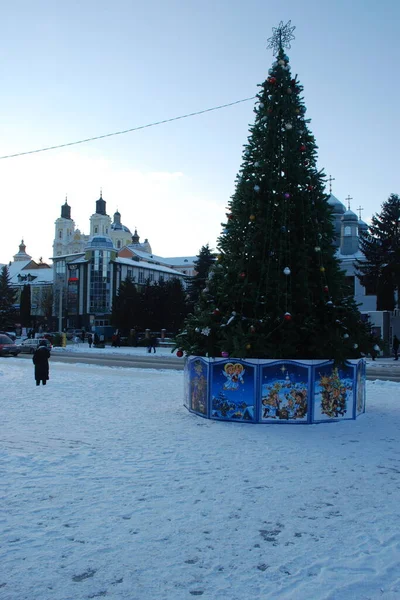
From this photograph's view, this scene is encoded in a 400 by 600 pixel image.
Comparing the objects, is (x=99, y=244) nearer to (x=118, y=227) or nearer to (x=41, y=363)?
(x=118, y=227)

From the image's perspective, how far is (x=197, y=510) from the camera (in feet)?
17.2

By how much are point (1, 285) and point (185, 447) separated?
63.5m

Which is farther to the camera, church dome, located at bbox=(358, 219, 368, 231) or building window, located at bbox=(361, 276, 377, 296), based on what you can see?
church dome, located at bbox=(358, 219, 368, 231)

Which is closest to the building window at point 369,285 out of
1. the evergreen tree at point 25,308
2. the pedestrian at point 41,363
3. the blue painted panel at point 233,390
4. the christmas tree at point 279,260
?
the pedestrian at point 41,363

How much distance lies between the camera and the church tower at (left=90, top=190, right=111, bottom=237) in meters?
122

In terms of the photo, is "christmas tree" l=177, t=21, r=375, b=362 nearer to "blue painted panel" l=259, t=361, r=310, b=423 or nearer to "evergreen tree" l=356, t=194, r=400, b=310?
"blue painted panel" l=259, t=361, r=310, b=423

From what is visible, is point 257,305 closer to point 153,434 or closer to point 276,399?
point 276,399

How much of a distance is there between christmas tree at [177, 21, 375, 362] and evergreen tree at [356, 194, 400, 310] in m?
33.3

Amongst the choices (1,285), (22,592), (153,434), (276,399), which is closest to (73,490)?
(22,592)

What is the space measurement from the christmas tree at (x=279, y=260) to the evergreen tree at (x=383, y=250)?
3332 centimetres

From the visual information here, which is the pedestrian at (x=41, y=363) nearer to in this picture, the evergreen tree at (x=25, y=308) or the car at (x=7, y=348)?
the car at (x=7, y=348)

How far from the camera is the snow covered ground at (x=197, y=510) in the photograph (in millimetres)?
3781

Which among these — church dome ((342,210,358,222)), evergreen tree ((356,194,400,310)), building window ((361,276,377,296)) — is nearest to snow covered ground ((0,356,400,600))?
evergreen tree ((356,194,400,310))

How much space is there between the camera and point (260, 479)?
6.33 meters
